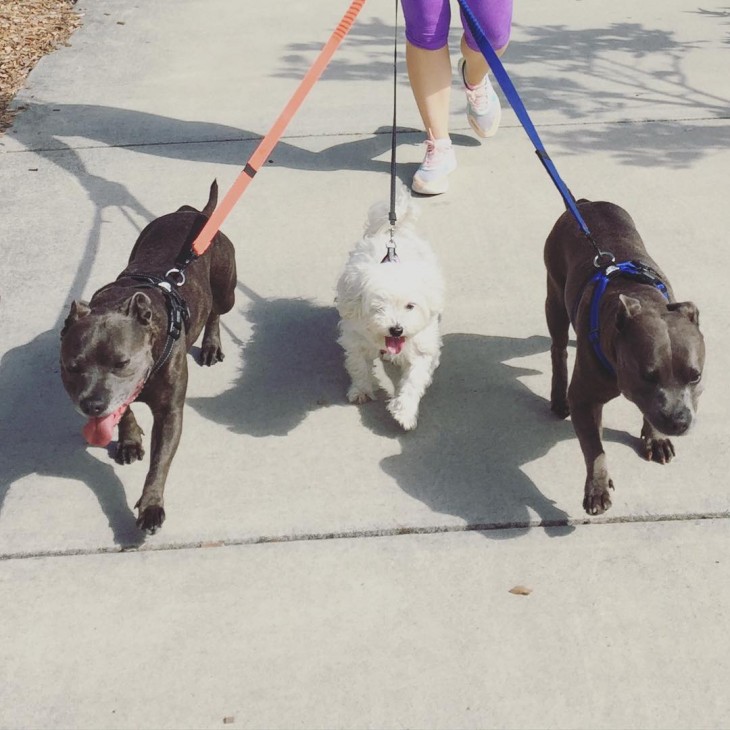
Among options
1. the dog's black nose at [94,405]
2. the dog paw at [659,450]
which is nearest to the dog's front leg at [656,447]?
the dog paw at [659,450]

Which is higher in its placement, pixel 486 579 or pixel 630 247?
pixel 630 247

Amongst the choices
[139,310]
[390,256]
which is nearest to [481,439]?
[390,256]

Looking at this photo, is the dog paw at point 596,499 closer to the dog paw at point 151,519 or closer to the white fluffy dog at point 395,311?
the white fluffy dog at point 395,311

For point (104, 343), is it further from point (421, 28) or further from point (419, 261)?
point (421, 28)

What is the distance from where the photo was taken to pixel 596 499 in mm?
3570

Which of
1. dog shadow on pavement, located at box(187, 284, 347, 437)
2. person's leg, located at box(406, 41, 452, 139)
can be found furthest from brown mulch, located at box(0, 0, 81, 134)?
dog shadow on pavement, located at box(187, 284, 347, 437)

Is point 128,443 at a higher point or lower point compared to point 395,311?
lower

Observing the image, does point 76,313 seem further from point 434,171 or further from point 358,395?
point 434,171

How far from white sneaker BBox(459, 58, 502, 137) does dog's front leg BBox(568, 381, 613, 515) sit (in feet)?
10.3

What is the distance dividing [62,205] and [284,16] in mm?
4131

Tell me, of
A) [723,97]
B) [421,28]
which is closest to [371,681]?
[421,28]

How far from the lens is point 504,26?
18.6ft

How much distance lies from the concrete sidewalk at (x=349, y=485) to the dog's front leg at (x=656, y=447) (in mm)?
46

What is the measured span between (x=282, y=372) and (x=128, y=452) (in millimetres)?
901
